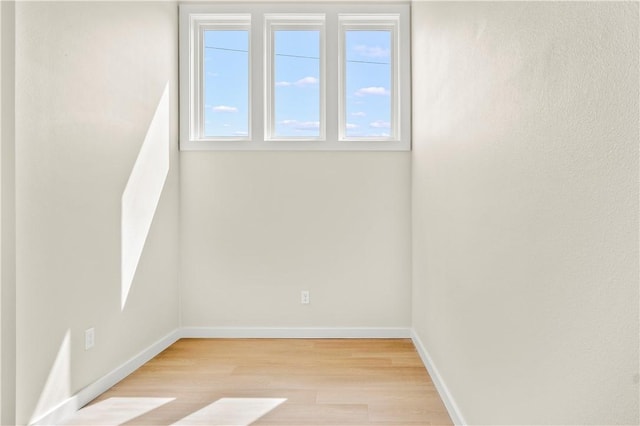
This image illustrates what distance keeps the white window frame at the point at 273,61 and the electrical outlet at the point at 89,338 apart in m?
1.97

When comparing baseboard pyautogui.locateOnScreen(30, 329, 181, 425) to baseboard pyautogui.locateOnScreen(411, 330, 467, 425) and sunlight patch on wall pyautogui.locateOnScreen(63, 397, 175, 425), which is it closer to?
sunlight patch on wall pyautogui.locateOnScreen(63, 397, 175, 425)

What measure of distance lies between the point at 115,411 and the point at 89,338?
1.36 feet

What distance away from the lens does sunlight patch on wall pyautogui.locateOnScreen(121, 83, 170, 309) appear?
2.72 meters

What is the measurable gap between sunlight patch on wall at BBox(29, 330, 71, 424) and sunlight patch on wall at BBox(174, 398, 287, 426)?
0.60 m

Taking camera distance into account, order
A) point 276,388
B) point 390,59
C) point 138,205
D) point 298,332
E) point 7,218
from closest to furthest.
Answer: point 7,218 → point 276,388 → point 138,205 → point 298,332 → point 390,59

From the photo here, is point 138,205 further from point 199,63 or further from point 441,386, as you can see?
point 441,386

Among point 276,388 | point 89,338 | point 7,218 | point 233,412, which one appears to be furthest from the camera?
point 276,388

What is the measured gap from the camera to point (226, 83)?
3734mm

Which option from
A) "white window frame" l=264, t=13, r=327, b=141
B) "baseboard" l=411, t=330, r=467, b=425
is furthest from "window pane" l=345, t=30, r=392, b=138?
"baseboard" l=411, t=330, r=467, b=425

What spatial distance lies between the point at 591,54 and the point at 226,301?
3.19 meters

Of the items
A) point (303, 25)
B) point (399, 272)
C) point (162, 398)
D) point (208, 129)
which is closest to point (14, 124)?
point (162, 398)

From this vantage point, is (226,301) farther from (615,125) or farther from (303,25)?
(615,125)

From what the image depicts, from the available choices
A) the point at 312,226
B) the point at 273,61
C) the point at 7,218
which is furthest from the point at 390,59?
the point at 7,218

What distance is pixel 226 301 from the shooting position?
3.58 m
